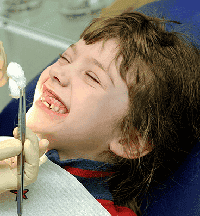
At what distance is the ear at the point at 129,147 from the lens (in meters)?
0.76

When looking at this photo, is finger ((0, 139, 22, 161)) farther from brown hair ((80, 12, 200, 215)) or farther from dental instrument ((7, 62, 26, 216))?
brown hair ((80, 12, 200, 215))

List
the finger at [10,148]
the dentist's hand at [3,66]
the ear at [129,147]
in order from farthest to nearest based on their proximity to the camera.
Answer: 1. the ear at [129,147]
2. the dentist's hand at [3,66]
3. the finger at [10,148]

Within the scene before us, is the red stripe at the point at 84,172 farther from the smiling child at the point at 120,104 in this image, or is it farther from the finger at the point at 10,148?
the finger at the point at 10,148

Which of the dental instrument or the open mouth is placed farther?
the open mouth

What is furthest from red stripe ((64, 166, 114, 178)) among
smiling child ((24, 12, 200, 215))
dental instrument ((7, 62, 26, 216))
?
dental instrument ((7, 62, 26, 216))

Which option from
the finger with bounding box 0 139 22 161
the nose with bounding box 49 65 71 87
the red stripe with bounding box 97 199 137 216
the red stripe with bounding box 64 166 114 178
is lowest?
the red stripe with bounding box 97 199 137 216

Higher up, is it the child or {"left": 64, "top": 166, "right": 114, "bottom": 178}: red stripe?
the child

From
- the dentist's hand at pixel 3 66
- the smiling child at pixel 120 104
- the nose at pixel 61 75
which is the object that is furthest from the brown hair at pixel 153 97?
the dentist's hand at pixel 3 66

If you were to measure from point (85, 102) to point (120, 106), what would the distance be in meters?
0.09

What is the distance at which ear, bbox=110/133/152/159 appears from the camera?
0.76 meters

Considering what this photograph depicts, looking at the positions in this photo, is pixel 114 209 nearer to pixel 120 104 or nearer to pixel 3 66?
pixel 120 104

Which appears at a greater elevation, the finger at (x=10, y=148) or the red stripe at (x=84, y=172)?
the finger at (x=10, y=148)

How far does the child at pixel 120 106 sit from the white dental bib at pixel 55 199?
5cm

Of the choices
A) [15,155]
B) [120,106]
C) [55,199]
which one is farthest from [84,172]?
[15,155]
